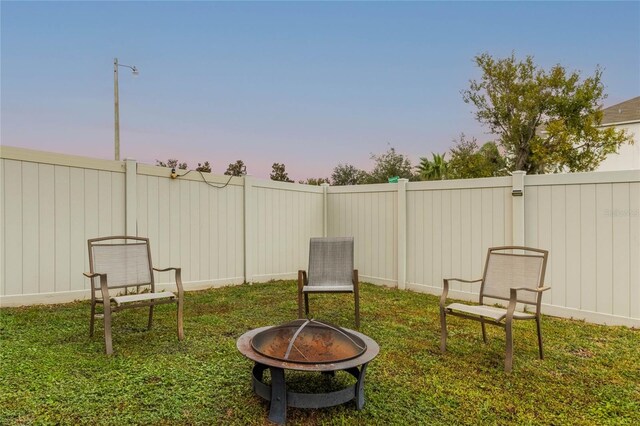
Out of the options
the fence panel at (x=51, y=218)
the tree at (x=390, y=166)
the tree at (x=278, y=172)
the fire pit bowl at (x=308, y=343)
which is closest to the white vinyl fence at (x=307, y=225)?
the fence panel at (x=51, y=218)

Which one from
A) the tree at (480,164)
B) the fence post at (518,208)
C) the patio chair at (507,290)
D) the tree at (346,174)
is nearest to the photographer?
the patio chair at (507,290)

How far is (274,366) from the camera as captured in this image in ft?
6.62

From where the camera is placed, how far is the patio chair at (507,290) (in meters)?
2.97

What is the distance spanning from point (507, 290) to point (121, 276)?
3.80 m

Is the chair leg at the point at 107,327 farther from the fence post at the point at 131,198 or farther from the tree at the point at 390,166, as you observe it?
the tree at the point at 390,166

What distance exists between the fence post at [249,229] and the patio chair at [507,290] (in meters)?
3.93

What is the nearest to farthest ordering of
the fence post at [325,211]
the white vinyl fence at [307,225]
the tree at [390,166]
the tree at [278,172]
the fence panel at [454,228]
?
the white vinyl fence at [307,225] → the fence panel at [454,228] → the fence post at [325,211] → the tree at [278,172] → the tree at [390,166]

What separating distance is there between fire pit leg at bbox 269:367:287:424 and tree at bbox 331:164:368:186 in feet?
67.1

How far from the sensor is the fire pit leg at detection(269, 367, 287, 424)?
2.12 meters

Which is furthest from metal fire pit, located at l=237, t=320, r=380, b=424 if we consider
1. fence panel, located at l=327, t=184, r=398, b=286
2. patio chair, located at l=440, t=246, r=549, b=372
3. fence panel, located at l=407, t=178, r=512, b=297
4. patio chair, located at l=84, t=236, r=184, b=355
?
fence panel, located at l=327, t=184, r=398, b=286

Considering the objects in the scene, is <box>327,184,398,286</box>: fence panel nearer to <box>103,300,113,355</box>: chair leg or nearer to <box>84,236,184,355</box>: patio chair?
<box>84,236,184,355</box>: patio chair

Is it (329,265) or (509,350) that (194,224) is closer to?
(329,265)

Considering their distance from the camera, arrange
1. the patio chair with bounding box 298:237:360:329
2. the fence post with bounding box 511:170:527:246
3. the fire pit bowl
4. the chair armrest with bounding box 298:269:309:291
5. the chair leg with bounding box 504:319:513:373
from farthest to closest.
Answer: the fence post with bounding box 511:170:527:246
the patio chair with bounding box 298:237:360:329
the chair armrest with bounding box 298:269:309:291
the chair leg with bounding box 504:319:513:373
the fire pit bowl

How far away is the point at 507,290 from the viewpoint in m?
3.45
